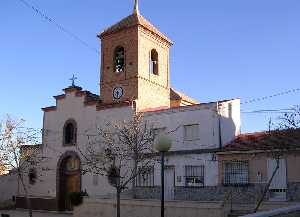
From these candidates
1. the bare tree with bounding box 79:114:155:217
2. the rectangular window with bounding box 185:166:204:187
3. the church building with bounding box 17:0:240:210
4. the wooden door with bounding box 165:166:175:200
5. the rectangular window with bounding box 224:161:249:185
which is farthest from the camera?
the wooden door with bounding box 165:166:175:200

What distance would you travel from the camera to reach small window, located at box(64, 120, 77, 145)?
35375 millimetres

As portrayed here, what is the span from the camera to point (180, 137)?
29.7 metres

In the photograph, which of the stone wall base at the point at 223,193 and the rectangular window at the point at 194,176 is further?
the rectangular window at the point at 194,176

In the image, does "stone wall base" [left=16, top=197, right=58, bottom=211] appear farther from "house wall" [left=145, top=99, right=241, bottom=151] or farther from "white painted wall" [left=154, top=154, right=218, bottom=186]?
"house wall" [left=145, top=99, right=241, bottom=151]

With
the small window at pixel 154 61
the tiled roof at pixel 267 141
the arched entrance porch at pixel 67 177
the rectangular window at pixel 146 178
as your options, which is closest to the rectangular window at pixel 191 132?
the tiled roof at pixel 267 141

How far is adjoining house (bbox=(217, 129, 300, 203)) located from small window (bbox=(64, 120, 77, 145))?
41.2ft

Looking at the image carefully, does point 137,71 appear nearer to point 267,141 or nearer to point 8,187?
point 267,141

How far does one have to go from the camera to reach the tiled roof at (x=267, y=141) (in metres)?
23.8

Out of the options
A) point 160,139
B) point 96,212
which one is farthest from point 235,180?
point 160,139

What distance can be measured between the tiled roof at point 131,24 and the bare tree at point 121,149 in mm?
7614

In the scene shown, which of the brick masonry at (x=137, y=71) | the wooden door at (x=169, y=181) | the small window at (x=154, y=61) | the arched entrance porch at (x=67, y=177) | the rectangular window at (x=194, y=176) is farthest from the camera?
the small window at (x=154, y=61)

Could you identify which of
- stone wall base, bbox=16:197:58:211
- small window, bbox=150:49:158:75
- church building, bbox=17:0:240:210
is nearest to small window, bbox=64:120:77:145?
church building, bbox=17:0:240:210

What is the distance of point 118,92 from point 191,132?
7.70 meters

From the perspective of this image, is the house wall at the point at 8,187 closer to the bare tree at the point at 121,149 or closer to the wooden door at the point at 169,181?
the bare tree at the point at 121,149
